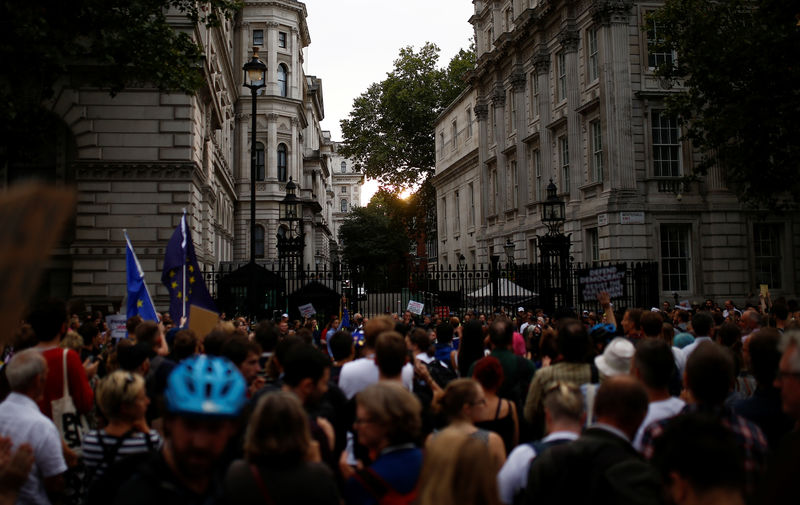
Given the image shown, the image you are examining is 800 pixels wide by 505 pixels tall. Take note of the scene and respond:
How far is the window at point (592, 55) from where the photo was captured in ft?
98.1

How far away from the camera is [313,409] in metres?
4.75

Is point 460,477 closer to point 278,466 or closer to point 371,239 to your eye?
point 278,466

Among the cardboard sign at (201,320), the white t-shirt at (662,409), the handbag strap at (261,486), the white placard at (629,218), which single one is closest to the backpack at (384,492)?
the handbag strap at (261,486)

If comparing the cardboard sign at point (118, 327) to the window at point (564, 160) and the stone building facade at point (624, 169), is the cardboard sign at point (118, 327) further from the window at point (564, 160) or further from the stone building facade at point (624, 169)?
the window at point (564, 160)

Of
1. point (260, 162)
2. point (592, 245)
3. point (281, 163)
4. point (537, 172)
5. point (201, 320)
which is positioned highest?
point (281, 163)

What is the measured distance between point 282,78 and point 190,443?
60.7 meters

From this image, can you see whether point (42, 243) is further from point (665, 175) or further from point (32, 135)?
point (665, 175)

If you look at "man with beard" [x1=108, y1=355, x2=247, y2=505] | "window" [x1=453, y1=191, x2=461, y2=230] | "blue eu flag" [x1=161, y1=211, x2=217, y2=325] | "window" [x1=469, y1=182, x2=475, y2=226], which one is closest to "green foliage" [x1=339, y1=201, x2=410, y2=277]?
"window" [x1=453, y1=191, x2=461, y2=230]

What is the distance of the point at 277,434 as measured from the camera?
3.13 m

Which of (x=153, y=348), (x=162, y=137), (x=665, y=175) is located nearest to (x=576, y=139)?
(x=665, y=175)

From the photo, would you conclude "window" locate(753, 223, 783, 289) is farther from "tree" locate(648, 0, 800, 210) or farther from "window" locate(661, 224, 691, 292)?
"tree" locate(648, 0, 800, 210)

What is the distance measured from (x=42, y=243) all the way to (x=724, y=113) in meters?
21.9

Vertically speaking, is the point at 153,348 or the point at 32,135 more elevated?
the point at 32,135

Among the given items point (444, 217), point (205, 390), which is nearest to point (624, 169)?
point (205, 390)
